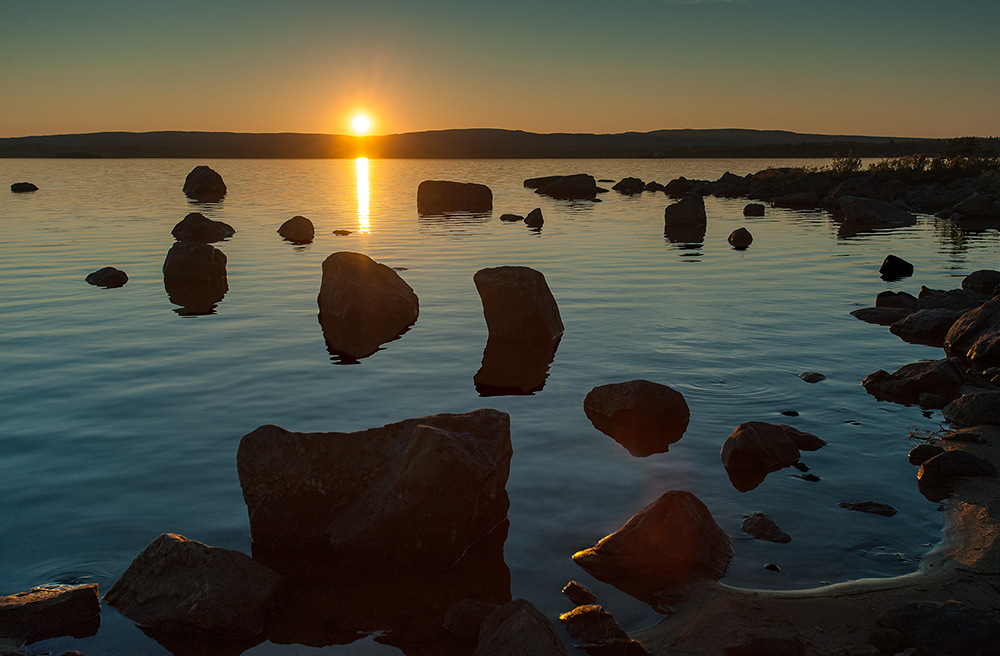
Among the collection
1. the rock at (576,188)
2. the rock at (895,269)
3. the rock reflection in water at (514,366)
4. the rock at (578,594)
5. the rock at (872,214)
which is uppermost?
the rock at (576,188)

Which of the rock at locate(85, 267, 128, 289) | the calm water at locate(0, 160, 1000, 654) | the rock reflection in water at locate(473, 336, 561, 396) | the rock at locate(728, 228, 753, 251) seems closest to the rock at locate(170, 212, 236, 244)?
the calm water at locate(0, 160, 1000, 654)

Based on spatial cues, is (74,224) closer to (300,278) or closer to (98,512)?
(300,278)

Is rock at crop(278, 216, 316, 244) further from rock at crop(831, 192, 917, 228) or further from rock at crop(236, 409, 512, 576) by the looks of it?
rock at crop(831, 192, 917, 228)

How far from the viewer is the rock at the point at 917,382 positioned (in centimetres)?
1077

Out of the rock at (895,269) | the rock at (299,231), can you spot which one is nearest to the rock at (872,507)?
the rock at (895,269)

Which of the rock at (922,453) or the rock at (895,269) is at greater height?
the rock at (895,269)

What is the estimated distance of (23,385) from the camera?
11.7 m

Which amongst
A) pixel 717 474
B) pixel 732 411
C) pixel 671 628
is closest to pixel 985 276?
pixel 732 411

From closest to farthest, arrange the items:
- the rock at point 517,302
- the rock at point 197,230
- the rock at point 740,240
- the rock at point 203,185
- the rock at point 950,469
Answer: the rock at point 950,469, the rock at point 517,302, the rock at point 740,240, the rock at point 197,230, the rock at point 203,185

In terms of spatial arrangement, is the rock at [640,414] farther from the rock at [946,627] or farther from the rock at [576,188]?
the rock at [576,188]

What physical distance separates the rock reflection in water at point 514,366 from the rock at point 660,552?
4.87 metres

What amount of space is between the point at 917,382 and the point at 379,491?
820 cm

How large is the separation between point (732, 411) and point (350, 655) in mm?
6491

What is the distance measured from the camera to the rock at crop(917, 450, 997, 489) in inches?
313
